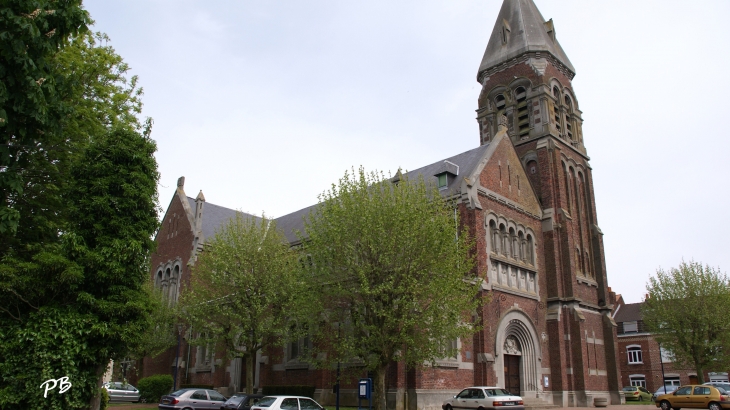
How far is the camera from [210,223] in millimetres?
41781

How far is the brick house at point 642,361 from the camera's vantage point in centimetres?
5366

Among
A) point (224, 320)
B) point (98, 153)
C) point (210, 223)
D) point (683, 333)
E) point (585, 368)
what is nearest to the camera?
point (98, 153)

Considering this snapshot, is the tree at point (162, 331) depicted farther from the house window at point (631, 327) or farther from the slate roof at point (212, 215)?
the house window at point (631, 327)

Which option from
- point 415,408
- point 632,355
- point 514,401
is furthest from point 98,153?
point 632,355

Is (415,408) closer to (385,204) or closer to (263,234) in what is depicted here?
(385,204)

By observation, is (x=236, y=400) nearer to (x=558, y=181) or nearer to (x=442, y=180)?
(x=442, y=180)

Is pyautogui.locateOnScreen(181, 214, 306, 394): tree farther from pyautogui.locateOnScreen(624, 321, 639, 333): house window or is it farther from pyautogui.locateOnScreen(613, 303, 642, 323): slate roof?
pyautogui.locateOnScreen(613, 303, 642, 323): slate roof

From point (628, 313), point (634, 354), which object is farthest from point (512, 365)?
point (628, 313)

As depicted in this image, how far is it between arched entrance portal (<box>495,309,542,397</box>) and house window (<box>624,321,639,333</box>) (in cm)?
3301

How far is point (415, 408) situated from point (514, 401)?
13.6 feet

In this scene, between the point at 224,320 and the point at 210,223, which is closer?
the point at 224,320

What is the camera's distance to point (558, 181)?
3525 centimetres

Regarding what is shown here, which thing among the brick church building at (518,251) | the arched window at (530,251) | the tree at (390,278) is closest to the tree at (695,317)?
the brick church building at (518,251)

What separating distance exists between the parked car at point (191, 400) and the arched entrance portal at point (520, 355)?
14.1m
